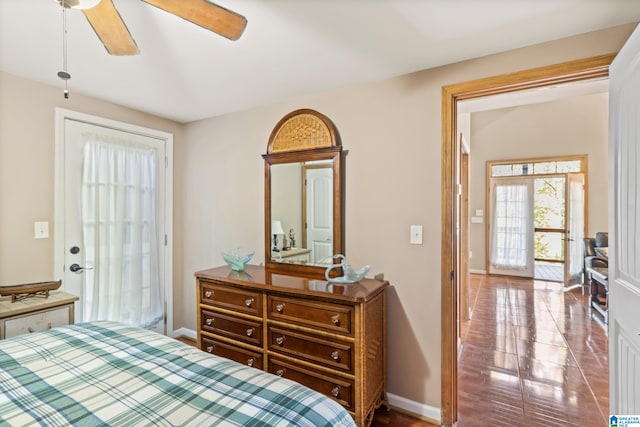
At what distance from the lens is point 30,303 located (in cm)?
192

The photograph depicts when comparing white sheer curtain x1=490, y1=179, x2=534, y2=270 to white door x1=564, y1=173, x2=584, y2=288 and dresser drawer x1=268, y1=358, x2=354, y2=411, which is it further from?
dresser drawer x1=268, y1=358, x2=354, y2=411

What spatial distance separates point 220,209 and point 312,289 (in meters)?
1.57

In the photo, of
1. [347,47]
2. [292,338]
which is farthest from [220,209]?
[347,47]

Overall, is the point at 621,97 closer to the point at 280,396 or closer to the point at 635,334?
the point at 635,334

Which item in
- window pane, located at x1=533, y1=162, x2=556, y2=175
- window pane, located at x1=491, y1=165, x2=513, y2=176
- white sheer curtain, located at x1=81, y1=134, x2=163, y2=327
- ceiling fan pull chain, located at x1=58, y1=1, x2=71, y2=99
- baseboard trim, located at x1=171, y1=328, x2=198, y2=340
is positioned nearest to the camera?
ceiling fan pull chain, located at x1=58, y1=1, x2=71, y2=99

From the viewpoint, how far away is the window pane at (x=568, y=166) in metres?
5.73

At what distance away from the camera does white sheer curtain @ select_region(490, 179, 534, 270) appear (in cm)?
621

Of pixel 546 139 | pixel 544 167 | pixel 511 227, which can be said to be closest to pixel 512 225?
pixel 511 227

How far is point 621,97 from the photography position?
1.43m

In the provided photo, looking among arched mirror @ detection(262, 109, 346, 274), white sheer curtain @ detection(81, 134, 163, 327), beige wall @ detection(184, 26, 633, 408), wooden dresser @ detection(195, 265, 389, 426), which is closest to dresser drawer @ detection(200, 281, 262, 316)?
wooden dresser @ detection(195, 265, 389, 426)

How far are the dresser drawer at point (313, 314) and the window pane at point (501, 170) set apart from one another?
19.9 feet

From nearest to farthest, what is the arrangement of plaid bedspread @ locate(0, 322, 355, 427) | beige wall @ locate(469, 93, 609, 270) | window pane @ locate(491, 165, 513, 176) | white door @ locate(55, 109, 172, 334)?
plaid bedspread @ locate(0, 322, 355, 427) → white door @ locate(55, 109, 172, 334) → beige wall @ locate(469, 93, 609, 270) → window pane @ locate(491, 165, 513, 176)

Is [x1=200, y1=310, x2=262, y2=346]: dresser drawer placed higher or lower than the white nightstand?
lower

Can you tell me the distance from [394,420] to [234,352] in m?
1.20
